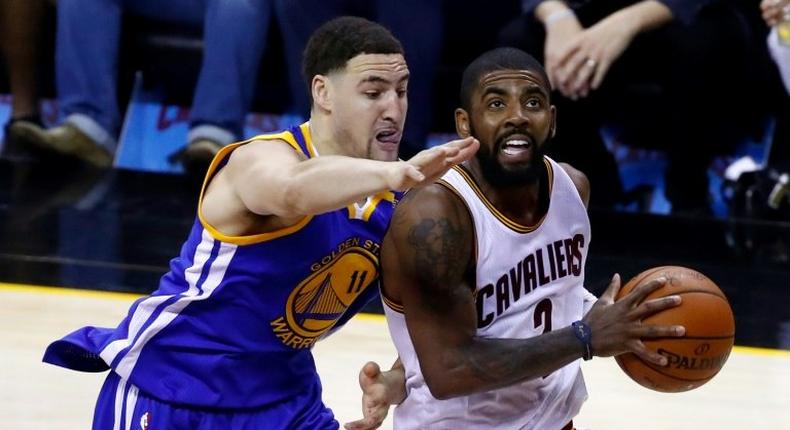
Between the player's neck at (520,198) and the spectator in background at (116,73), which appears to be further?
the spectator in background at (116,73)

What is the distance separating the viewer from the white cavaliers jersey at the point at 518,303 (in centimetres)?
315

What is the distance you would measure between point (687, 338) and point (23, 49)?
17.8 ft

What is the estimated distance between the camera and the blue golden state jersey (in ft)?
10.5

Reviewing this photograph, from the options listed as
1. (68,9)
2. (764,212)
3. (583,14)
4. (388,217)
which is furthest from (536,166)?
(68,9)

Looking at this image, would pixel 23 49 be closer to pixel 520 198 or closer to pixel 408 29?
pixel 408 29

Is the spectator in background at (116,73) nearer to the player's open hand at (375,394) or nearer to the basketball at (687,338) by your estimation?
the player's open hand at (375,394)

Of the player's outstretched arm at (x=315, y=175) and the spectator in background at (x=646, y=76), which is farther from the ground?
the player's outstretched arm at (x=315, y=175)

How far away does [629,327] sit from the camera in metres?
3.00

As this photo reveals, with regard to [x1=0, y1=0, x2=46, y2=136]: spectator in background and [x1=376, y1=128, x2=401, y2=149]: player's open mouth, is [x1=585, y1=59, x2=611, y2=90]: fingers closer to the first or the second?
[x1=0, y1=0, x2=46, y2=136]: spectator in background

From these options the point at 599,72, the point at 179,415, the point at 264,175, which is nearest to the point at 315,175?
the point at 264,175

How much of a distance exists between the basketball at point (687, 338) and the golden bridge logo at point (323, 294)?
60 cm

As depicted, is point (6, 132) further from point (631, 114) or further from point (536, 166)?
point (536, 166)

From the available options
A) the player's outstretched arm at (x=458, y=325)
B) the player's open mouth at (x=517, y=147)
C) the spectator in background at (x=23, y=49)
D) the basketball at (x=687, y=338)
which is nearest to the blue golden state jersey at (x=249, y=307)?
the player's outstretched arm at (x=458, y=325)

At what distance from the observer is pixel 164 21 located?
7.62m
